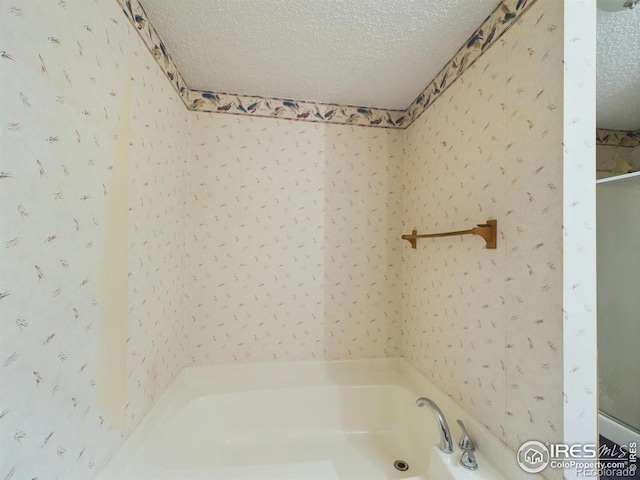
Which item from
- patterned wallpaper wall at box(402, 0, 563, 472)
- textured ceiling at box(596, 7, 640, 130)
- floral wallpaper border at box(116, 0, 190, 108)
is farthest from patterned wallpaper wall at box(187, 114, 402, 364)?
textured ceiling at box(596, 7, 640, 130)

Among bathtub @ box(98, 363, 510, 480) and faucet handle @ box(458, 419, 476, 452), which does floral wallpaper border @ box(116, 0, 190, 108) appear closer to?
bathtub @ box(98, 363, 510, 480)

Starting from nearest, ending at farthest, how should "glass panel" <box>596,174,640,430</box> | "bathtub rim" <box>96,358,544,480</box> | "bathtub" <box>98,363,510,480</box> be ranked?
"bathtub rim" <box>96,358,544,480</box>, "bathtub" <box>98,363,510,480</box>, "glass panel" <box>596,174,640,430</box>

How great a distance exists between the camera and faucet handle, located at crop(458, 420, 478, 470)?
90 cm

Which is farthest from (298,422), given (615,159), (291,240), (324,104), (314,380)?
(615,159)

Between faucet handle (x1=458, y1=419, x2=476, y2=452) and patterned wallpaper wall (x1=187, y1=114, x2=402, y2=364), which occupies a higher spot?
patterned wallpaper wall (x1=187, y1=114, x2=402, y2=364)

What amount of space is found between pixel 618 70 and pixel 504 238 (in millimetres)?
1134

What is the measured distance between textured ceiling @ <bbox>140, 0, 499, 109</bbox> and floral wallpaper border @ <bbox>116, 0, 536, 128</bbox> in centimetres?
4

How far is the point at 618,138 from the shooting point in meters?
1.72

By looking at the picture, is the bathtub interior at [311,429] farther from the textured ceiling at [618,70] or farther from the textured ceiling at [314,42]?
the textured ceiling at [618,70]

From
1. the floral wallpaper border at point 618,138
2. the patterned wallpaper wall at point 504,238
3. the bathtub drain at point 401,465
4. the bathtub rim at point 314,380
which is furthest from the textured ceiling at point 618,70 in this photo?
the bathtub drain at point 401,465

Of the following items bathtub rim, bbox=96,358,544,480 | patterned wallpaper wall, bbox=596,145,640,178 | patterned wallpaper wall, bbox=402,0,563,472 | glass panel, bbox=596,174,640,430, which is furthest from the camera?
patterned wallpaper wall, bbox=596,145,640,178

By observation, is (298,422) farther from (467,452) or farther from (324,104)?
(324,104)

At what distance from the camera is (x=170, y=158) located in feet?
4.22

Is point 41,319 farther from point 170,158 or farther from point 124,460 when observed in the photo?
point 170,158
